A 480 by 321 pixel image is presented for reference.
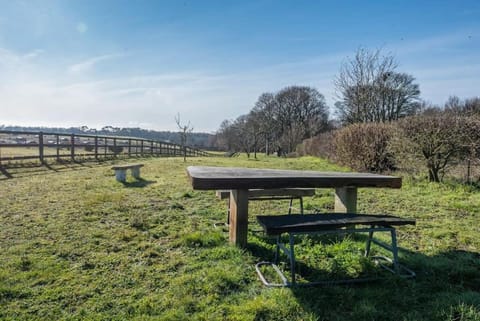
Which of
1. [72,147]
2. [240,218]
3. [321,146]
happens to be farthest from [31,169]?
[321,146]

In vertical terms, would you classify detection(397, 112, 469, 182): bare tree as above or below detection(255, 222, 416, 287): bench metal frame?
above

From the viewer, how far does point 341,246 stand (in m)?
3.14

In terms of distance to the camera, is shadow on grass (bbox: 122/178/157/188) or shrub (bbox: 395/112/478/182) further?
shadow on grass (bbox: 122/178/157/188)

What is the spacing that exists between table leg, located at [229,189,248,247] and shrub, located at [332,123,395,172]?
287 inches

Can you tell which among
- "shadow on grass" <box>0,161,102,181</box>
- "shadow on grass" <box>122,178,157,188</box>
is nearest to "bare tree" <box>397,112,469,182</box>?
"shadow on grass" <box>122,178,157,188</box>

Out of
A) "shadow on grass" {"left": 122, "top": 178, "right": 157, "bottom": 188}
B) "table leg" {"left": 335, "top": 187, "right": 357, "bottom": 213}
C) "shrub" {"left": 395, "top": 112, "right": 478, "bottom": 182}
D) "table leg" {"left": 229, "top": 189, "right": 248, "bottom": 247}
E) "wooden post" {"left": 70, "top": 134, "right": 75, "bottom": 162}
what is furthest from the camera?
"wooden post" {"left": 70, "top": 134, "right": 75, "bottom": 162}

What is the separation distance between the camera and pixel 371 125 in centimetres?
1024

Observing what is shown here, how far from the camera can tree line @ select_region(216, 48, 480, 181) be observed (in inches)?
271

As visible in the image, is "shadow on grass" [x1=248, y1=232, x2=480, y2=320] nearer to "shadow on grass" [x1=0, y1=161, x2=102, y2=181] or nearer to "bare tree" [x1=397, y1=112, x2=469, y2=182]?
"bare tree" [x1=397, y1=112, x2=469, y2=182]

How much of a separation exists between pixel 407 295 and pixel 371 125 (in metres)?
8.99

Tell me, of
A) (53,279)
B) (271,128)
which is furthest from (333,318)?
(271,128)

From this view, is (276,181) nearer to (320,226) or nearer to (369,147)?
(320,226)

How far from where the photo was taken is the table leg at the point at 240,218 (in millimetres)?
3023

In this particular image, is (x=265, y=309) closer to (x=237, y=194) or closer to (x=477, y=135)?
(x=237, y=194)
